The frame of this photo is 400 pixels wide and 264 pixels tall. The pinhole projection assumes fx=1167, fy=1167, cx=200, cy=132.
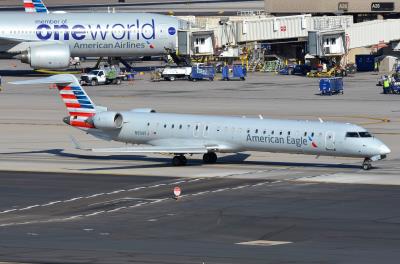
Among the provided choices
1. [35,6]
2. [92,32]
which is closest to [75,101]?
[92,32]

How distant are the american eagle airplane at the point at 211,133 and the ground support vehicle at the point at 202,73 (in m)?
60.2

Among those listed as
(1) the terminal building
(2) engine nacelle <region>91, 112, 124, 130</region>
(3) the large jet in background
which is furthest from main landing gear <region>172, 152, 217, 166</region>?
(1) the terminal building

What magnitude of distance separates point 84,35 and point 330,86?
112 feet

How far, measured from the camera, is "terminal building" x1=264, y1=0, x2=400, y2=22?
500ft

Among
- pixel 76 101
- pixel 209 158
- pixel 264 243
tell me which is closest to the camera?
pixel 264 243

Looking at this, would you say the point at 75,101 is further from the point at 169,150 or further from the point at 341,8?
the point at 341,8

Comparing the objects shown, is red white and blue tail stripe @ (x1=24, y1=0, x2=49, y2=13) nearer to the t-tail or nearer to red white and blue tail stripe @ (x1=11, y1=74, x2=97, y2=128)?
the t-tail

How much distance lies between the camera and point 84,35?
13250 centimetres

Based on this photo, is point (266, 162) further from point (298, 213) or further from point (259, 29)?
point (259, 29)

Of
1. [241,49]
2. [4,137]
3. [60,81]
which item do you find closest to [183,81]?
[241,49]

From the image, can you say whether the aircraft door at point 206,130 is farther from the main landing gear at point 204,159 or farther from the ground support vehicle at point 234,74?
the ground support vehicle at point 234,74

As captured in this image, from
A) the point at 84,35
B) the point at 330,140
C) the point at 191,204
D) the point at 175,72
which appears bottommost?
the point at 191,204

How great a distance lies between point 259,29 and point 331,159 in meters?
74.4

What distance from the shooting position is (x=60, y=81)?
6975 centimetres
